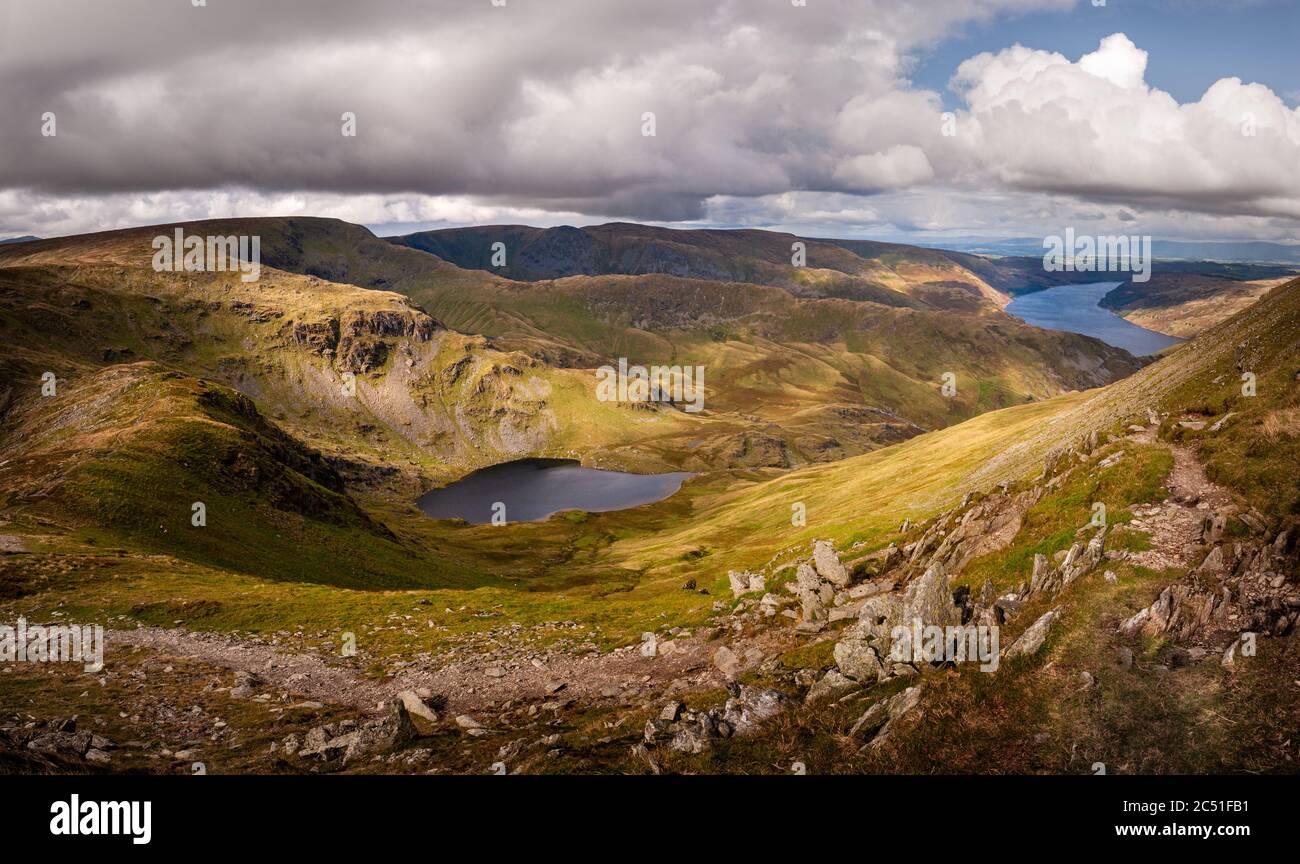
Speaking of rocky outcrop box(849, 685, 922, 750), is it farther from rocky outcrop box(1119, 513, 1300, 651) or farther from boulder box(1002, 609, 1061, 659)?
rocky outcrop box(1119, 513, 1300, 651)

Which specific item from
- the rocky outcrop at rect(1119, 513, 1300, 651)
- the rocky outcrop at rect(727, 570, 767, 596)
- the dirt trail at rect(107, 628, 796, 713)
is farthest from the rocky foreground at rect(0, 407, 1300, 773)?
the rocky outcrop at rect(727, 570, 767, 596)

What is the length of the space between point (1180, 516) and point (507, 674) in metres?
35.2

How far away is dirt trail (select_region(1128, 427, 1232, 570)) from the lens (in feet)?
81.9

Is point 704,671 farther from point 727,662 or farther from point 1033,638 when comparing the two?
point 1033,638

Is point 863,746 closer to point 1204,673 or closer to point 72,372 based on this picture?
point 1204,673

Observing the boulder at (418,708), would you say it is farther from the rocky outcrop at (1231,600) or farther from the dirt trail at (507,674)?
the rocky outcrop at (1231,600)

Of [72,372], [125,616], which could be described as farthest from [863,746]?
[72,372]

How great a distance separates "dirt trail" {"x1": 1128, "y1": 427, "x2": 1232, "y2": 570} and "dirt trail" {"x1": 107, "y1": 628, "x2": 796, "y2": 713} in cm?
1669

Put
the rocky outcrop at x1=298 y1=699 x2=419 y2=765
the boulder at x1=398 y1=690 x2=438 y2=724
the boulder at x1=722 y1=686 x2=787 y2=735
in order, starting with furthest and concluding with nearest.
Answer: the boulder at x1=398 y1=690 x2=438 y2=724, the rocky outcrop at x1=298 y1=699 x2=419 y2=765, the boulder at x1=722 y1=686 x2=787 y2=735

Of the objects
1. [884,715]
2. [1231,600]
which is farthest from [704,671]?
[1231,600]

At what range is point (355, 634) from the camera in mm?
47312

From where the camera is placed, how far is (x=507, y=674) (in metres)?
37.0

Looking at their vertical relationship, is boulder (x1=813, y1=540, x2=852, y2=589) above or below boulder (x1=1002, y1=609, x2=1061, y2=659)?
below

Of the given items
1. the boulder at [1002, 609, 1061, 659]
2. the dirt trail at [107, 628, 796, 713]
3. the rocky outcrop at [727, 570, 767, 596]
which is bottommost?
the dirt trail at [107, 628, 796, 713]
